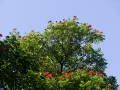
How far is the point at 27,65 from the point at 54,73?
8.57 m

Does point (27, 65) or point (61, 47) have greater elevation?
point (61, 47)

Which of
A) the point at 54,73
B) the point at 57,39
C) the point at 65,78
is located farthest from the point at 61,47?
the point at 65,78

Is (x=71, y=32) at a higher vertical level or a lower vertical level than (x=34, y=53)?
higher

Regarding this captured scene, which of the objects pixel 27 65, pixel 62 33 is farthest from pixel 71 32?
pixel 27 65

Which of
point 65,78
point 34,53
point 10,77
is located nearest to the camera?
point 10,77

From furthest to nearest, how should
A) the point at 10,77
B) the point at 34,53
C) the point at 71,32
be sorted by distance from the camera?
the point at 71,32 < the point at 34,53 < the point at 10,77

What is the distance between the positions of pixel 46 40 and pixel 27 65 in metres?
9.98

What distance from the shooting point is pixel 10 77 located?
1670 cm

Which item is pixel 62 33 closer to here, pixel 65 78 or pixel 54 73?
pixel 54 73

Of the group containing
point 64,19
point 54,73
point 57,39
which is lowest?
point 54,73

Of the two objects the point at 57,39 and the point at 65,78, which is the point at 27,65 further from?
the point at 57,39

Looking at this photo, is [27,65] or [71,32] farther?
[71,32]

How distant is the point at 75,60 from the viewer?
88.7 ft

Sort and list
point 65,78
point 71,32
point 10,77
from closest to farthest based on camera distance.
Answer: point 10,77 < point 65,78 < point 71,32
